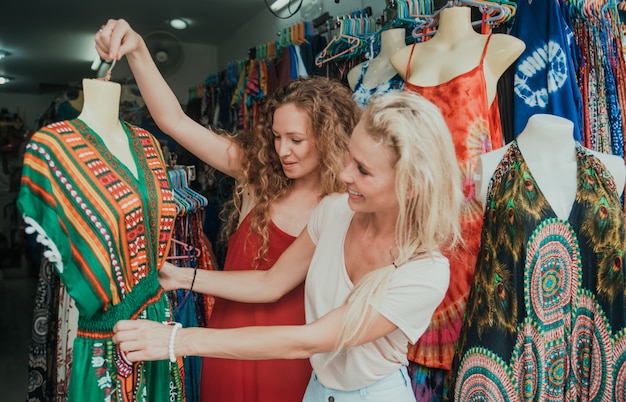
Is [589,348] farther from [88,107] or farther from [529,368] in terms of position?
[88,107]

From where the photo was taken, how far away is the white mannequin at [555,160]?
1.65 meters

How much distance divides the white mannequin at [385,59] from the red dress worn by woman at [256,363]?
1.10 meters

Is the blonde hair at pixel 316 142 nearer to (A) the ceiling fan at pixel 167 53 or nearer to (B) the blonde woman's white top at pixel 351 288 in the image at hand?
(B) the blonde woman's white top at pixel 351 288

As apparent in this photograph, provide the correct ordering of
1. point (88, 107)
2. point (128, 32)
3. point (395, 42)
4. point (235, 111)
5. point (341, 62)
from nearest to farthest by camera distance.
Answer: point (88, 107), point (128, 32), point (395, 42), point (341, 62), point (235, 111)

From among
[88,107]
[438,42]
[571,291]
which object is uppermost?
[438,42]

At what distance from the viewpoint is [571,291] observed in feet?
5.38

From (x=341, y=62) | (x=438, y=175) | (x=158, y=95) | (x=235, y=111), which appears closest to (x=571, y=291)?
(x=438, y=175)

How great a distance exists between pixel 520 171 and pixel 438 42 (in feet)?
2.46

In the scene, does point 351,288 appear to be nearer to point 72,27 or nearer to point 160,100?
point 160,100

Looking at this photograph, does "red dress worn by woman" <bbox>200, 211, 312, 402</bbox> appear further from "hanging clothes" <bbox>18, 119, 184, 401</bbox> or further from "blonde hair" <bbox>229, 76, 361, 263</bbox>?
"hanging clothes" <bbox>18, 119, 184, 401</bbox>

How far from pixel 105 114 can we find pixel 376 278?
2.32 ft

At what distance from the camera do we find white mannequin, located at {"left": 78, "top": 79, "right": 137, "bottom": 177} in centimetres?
119

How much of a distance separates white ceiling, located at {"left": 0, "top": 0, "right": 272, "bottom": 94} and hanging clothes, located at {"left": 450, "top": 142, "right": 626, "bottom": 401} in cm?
382

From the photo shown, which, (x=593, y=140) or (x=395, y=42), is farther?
(x=395, y=42)
